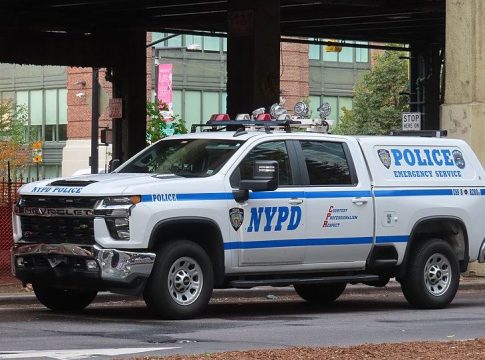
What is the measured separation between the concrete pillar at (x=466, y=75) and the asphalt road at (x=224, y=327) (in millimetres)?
4414

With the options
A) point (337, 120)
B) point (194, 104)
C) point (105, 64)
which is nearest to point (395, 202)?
point (105, 64)

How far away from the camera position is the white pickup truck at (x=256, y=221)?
1336 cm

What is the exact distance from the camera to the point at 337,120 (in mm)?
66062

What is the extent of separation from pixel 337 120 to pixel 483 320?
51996 millimetres

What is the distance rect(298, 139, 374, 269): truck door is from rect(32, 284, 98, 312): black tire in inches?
100

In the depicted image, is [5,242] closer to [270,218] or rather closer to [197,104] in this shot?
[270,218]

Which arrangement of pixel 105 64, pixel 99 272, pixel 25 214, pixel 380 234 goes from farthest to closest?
pixel 105 64
pixel 380 234
pixel 25 214
pixel 99 272

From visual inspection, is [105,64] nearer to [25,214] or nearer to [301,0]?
[301,0]

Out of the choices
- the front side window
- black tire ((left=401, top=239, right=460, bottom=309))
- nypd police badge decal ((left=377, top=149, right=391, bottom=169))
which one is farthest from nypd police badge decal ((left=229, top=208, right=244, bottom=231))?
black tire ((left=401, top=239, right=460, bottom=309))

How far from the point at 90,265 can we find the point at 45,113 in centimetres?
5129

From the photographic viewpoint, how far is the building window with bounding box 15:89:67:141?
208 ft

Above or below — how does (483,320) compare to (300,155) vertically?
below

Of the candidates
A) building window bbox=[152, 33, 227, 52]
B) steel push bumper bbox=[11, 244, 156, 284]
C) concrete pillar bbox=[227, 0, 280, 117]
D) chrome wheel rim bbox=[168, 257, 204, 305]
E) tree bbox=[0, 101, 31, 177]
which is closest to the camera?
steel push bumper bbox=[11, 244, 156, 284]

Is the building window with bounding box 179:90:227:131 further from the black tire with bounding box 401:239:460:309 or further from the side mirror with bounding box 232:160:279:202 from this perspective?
the side mirror with bounding box 232:160:279:202
